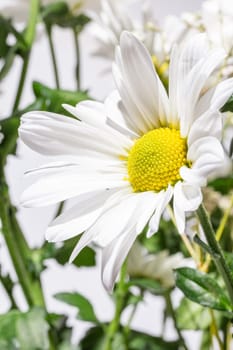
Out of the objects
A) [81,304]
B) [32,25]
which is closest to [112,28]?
[32,25]

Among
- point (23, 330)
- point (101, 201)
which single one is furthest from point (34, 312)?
point (101, 201)

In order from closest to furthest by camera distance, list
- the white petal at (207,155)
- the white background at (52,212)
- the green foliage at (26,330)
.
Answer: the white petal at (207,155), the green foliage at (26,330), the white background at (52,212)

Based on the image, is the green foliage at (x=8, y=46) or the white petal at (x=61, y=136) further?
the green foliage at (x=8, y=46)

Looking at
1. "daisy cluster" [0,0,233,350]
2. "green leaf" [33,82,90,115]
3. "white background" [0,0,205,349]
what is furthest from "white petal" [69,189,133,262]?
"white background" [0,0,205,349]

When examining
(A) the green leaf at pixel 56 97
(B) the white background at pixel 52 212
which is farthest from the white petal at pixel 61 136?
(B) the white background at pixel 52 212

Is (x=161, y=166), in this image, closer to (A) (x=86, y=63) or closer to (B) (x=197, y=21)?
(B) (x=197, y=21)

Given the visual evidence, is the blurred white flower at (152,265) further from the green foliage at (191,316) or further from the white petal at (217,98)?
the white petal at (217,98)

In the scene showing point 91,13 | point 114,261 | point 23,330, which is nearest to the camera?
point 114,261

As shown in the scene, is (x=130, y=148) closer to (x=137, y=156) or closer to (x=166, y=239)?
(x=137, y=156)

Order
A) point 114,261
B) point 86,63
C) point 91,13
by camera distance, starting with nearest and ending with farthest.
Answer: point 114,261, point 91,13, point 86,63
